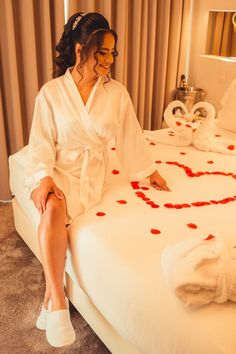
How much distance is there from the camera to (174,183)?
197 cm

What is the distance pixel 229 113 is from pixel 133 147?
122 cm

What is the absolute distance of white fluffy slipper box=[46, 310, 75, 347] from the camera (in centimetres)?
135

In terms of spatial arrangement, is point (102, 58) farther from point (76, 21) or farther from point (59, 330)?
point (59, 330)

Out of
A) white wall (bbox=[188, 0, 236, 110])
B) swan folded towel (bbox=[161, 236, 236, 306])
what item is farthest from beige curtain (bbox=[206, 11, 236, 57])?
swan folded towel (bbox=[161, 236, 236, 306])

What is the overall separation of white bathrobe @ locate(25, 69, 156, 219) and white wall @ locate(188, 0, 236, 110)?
1776mm

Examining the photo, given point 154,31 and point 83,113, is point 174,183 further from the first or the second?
point 154,31

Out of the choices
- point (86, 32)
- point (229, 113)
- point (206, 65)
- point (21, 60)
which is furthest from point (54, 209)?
point (206, 65)

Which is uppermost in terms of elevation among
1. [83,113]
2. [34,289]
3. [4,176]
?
[83,113]

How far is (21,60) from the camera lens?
2.78 m

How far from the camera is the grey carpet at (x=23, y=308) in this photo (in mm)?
1595

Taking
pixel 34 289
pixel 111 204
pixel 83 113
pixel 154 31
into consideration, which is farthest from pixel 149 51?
pixel 34 289

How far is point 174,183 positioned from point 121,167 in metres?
0.34

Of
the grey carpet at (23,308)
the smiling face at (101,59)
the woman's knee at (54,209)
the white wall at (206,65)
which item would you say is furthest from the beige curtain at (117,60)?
the woman's knee at (54,209)

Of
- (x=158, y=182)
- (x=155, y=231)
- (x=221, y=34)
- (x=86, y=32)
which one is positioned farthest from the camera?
(x=221, y=34)
